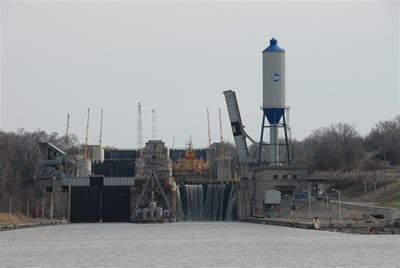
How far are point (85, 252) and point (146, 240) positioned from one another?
19174 mm

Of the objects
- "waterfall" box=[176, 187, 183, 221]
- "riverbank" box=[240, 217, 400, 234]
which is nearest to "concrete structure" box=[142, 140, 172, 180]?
"waterfall" box=[176, 187, 183, 221]

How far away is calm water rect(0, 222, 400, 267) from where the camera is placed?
7644cm

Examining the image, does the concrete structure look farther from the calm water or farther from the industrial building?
the calm water

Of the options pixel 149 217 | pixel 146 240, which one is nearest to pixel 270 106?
pixel 149 217

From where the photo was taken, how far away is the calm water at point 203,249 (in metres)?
76.4

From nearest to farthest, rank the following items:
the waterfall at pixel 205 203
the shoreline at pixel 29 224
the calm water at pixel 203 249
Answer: the calm water at pixel 203 249
the shoreline at pixel 29 224
the waterfall at pixel 205 203

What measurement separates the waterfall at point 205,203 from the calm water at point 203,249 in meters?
49.8

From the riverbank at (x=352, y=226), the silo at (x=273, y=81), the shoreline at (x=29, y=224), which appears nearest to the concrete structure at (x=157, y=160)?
the shoreline at (x=29, y=224)

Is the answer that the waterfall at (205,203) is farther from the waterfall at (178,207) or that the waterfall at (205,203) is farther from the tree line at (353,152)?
the tree line at (353,152)

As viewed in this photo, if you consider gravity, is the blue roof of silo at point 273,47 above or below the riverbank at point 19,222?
above

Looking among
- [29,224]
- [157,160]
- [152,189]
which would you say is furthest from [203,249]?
[157,160]

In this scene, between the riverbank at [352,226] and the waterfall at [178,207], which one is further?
the waterfall at [178,207]

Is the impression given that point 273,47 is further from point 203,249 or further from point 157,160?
point 203,249

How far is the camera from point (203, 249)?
90.0 m
